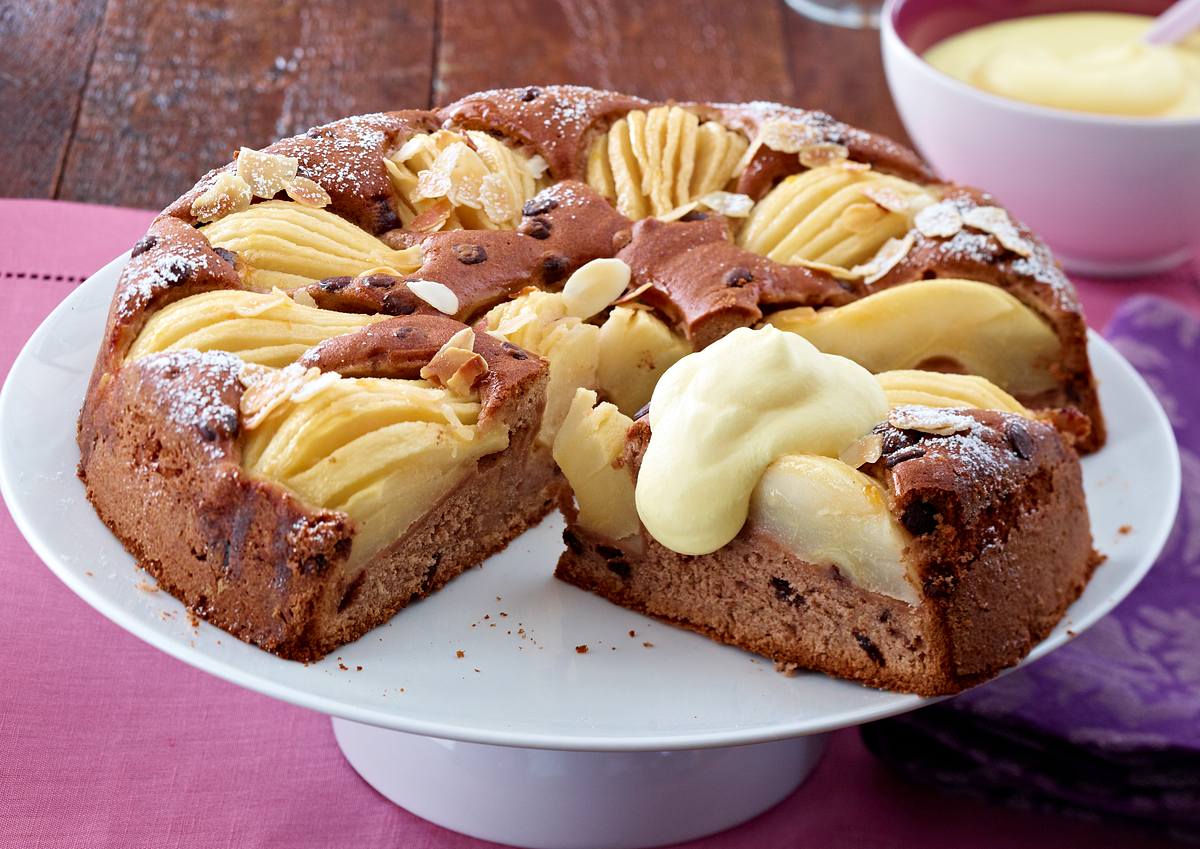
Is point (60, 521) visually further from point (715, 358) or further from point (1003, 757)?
point (1003, 757)

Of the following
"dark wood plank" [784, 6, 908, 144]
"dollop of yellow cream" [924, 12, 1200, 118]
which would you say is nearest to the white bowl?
"dollop of yellow cream" [924, 12, 1200, 118]

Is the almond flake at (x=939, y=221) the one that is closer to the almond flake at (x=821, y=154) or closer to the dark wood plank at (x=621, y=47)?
the almond flake at (x=821, y=154)

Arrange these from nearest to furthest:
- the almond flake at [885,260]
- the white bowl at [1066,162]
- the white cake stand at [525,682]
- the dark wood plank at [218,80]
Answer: the white cake stand at [525,682], the almond flake at [885,260], the white bowl at [1066,162], the dark wood plank at [218,80]

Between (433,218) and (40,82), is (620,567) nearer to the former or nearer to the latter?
(433,218)

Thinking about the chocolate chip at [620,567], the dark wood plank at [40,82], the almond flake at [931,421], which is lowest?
the dark wood plank at [40,82]

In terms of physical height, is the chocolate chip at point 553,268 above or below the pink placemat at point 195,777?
above

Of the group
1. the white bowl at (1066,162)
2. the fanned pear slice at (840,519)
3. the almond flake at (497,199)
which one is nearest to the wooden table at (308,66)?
the white bowl at (1066,162)

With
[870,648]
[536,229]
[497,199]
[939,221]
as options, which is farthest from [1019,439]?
[497,199]
